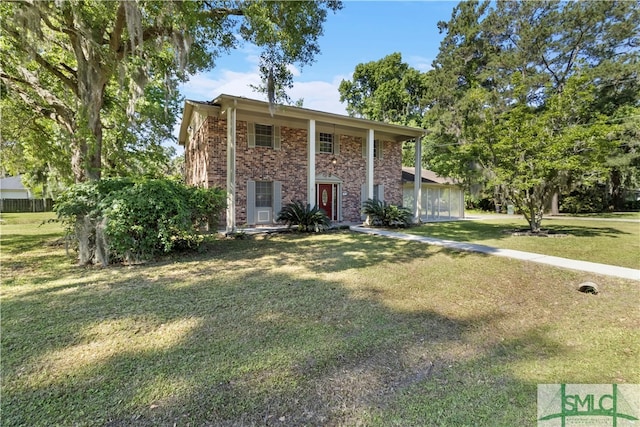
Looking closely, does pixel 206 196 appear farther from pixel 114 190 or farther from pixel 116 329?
pixel 116 329

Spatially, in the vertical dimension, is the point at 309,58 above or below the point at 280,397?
above

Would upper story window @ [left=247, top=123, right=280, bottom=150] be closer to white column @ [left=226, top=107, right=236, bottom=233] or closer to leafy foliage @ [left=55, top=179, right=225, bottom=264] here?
white column @ [left=226, top=107, right=236, bottom=233]

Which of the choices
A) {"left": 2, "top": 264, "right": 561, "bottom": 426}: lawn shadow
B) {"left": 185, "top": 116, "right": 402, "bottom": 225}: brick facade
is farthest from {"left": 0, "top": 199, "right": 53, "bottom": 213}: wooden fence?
{"left": 2, "top": 264, "right": 561, "bottom": 426}: lawn shadow

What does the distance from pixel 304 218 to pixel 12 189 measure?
34.6 metres

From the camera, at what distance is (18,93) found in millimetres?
9891

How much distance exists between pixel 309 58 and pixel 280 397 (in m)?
8.92

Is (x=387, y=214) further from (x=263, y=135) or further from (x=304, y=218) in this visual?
(x=263, y=135)

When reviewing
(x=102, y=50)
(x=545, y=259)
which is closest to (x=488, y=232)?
(x=545, y=259)

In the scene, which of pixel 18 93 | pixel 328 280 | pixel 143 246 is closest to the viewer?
pixel 328 280

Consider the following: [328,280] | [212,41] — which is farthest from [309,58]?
[328,280]

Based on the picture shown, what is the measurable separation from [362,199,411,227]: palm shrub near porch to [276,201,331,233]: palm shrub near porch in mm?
2454

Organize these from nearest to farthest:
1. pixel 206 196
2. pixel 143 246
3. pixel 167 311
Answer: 1. pixel 167 311
2. pixel 143 246
3. pixel 206 196

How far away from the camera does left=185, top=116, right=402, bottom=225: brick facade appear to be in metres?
11.6

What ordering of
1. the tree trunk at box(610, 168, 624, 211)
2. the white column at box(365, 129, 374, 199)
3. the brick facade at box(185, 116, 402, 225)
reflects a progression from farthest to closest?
the tree trunk at box(610, 168, 624, 211) < the white column at box(365, 129, 374, 199) < the brick facade at box(185, 116, 402, 225)
